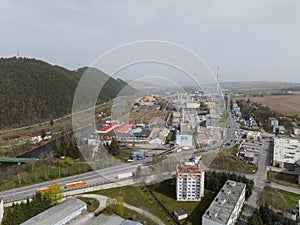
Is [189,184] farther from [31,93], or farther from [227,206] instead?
[31,93]

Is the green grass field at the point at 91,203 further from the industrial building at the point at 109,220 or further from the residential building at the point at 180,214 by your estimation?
the residential building at the point at 180,214

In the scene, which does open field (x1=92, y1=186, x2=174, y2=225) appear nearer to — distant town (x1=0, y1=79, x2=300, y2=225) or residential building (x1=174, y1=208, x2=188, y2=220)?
distant town (x1=0, y1=79, x2=300, y2=225)

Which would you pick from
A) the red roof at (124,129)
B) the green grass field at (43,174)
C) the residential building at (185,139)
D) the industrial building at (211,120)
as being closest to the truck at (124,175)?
the green grass field at (43,174)

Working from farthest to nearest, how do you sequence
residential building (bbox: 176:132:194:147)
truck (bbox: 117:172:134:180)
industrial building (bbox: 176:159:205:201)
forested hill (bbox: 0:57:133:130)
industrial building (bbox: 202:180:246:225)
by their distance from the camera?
forested hill (bbox: 0:57:133:130), residential building (bbox: 176:132:194:147), truck (bbox: 117:172:134:180), industrial building (bbox: 176:159:205:201), industrial building (bbox: 202:180:246:225)

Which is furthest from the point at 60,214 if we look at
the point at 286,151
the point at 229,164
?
the point at 286,151

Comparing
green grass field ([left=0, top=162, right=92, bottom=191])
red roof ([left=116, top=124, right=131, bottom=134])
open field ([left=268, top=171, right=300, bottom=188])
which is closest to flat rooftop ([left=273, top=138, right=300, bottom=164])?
open field ([left=268, top=171, right=300, bottom=188])

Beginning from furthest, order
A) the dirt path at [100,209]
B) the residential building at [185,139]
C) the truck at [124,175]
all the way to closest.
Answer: the residential building at [185,139]
the truck at [124,175]
the dirt path at [100,209]
